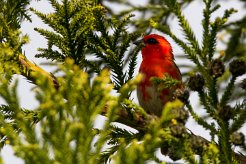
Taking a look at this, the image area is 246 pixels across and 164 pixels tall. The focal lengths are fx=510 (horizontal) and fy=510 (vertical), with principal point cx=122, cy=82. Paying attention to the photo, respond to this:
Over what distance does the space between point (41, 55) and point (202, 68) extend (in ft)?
3.77

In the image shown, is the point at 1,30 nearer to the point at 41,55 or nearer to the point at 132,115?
the point at 41,55

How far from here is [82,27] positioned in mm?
3305

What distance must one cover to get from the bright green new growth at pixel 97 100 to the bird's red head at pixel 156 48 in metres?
2.06

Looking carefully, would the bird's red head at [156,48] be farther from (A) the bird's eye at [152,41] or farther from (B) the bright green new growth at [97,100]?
(B) the bright green new growth at [97,100]

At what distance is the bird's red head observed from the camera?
226 inches

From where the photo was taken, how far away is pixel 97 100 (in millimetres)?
1977

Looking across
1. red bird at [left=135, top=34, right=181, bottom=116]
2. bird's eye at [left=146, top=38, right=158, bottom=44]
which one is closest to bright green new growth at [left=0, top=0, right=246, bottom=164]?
red bird at [left=135, top=34, right=181, bottom=116]

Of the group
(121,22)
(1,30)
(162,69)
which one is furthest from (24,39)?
(162,69)

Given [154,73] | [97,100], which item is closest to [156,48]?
[154,73]

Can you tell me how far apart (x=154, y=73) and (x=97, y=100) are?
330 cm

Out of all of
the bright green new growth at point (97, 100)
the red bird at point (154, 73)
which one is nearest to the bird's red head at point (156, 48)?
the red bird at point (154, 73)

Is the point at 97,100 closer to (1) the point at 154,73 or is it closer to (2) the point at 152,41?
(1) the point at 154,73

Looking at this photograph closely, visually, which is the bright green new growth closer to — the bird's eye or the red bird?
the red bird

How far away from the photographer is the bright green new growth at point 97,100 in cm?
186
